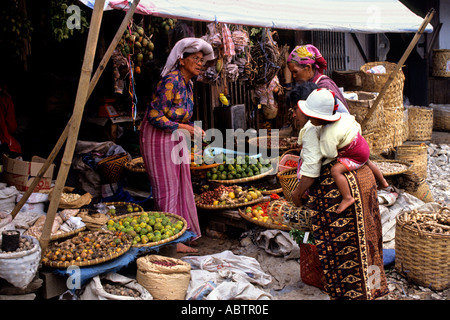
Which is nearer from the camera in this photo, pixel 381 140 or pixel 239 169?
pixel 239 169

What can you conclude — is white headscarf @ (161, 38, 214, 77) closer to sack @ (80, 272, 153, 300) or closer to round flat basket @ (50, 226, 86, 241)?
round flat basket @ (50, 226, 86, 241)

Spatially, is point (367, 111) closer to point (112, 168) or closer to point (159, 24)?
point (159, 24)

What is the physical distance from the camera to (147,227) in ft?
12.9

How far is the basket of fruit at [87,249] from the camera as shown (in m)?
3.19

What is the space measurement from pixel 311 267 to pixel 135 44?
2958 mm

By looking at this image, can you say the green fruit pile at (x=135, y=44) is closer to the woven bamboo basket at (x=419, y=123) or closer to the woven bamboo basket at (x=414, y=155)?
the woven bamboo basket at (x=414, y=155)

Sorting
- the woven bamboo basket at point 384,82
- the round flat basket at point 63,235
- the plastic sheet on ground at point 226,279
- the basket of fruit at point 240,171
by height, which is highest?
the woven bamboo basket at point 384,82

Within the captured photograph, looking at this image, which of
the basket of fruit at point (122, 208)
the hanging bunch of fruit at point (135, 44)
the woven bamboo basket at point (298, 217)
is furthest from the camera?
the hanging bunch of fruit at point (135, 44)

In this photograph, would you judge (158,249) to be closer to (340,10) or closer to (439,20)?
(340,10)

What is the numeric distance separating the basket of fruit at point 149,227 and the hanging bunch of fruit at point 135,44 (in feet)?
5.84

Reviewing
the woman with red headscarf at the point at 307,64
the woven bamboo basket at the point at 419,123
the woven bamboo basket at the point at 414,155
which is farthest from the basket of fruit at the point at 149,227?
the woven bamboo basket at the point at 419,123

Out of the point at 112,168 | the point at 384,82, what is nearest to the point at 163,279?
the point at 112,168

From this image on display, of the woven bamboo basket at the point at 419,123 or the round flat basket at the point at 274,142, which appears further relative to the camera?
the woven bamboo basket at the point at 419,123

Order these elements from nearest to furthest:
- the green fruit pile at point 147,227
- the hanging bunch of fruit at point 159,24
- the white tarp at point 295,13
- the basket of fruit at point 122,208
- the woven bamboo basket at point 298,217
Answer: the woven bamboo basket at point 298,217 < the green fruit pile at point 147,227 < the white tarp at point 295,13 < the basket of fruit at point 122,208 < the hanging bunch of fruit at point 159,24
